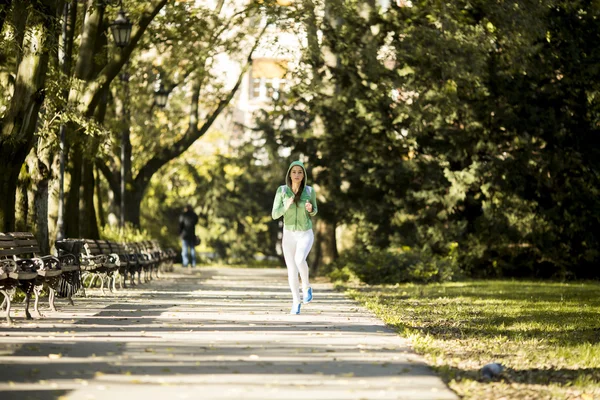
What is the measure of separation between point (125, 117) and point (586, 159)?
1435 cm

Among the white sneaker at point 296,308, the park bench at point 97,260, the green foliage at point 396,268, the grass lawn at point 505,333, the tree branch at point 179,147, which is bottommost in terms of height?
the grass lawn at point 505,333

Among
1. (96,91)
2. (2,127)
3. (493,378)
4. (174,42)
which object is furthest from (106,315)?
(174,42)

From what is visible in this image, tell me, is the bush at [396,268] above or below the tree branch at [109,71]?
below

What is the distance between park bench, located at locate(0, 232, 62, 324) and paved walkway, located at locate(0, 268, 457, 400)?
0.39 metres

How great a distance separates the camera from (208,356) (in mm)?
10867

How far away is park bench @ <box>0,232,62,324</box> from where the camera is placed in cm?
1456

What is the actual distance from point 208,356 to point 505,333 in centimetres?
469

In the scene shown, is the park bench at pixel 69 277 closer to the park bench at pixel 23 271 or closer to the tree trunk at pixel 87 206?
the park bench at pixel 23 271

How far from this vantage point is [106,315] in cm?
1627

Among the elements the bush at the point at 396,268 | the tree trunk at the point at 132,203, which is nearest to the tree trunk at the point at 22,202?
the bush at the point at 396,268

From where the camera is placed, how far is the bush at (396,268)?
2850cm

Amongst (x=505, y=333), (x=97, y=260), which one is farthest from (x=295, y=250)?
(x=97, y=260)

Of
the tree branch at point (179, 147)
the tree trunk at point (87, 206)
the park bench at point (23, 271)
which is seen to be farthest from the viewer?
the tree branch at point (179, 147)

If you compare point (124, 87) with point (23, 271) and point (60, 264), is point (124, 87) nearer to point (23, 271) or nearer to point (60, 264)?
point (60, 264)
